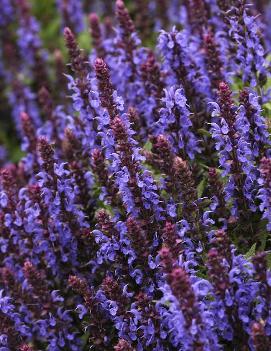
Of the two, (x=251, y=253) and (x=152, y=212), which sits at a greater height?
(x=152, y=212)

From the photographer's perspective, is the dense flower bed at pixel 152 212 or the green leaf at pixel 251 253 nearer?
the dense flower bed at pixel 152 212

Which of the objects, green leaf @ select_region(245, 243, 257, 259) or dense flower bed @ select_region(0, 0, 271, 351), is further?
green leaf @ select_region(245, 243, 257, 259)

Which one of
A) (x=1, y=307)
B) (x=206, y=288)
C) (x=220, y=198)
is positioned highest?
(x=220, y=198)

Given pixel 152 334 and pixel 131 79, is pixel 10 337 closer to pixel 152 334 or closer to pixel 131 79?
pixel 152 334

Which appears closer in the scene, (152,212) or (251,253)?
(251,253)

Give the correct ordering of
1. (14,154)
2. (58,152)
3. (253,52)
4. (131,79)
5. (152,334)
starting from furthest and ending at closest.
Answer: (14,154) → (58,152) → (131,79) → (253,52) → (152,334)

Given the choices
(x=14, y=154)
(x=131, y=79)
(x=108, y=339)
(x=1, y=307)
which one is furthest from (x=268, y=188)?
(x=14, y=154)

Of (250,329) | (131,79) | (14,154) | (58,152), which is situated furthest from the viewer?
(14,154)

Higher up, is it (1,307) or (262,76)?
(262,76)
